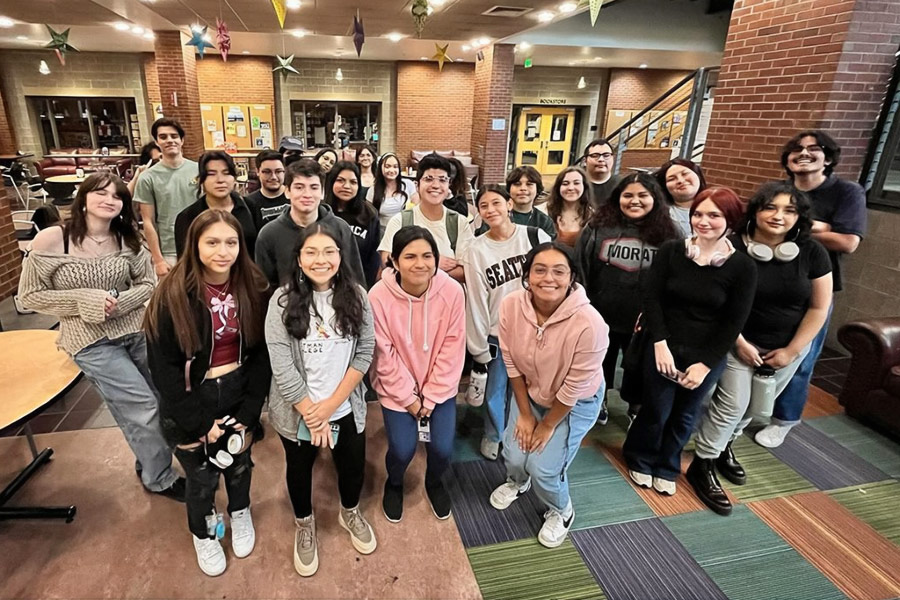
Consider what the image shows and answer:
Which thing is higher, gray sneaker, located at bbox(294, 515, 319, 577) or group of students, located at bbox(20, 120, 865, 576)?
group of students, located at bbox(20, 120, 865, 576)

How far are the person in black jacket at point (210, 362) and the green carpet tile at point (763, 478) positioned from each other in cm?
238

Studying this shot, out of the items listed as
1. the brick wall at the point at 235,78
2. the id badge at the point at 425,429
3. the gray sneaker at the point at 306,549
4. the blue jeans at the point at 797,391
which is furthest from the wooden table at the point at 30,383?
A: the brick wall at the point at 235,78

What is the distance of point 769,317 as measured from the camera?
7.58 feet

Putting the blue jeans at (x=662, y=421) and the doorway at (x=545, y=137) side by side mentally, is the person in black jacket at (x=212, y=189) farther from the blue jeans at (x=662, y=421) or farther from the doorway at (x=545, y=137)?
the doorway at (x=545, y=137)

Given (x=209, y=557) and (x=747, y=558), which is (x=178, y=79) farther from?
(x=747, y=558)

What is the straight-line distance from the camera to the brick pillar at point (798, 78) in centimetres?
343

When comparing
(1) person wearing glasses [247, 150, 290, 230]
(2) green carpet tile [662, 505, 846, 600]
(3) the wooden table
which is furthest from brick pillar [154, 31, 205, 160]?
(2) green carpet tile [662, 505, 846, 600]

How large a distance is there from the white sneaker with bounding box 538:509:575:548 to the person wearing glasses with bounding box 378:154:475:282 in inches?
47.2

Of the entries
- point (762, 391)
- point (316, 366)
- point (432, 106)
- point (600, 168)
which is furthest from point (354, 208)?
point (432, 106)

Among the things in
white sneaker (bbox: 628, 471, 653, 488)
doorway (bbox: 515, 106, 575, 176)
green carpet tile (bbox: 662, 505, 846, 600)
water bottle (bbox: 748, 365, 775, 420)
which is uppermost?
doorway (bbox: 515, 106, 575, 176)

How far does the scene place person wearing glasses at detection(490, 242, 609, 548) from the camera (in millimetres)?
1854

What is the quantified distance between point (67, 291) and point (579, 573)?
2.33 metres

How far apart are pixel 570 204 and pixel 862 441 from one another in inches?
88.5

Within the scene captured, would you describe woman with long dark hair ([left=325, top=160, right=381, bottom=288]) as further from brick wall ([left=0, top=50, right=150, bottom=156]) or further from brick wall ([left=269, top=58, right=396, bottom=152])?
brick wall ([left=0, top=50, right=150, bottom=156])
